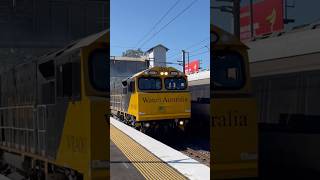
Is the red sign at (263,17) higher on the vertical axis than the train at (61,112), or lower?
higher

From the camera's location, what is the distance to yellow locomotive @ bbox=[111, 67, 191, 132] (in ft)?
6.16

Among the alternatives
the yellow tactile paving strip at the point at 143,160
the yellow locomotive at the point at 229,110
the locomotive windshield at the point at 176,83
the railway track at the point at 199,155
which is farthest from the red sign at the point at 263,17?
the yellow tactile paving strip at the point at 143,160

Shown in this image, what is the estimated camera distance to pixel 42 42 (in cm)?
200

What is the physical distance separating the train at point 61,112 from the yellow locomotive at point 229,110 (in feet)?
1.69

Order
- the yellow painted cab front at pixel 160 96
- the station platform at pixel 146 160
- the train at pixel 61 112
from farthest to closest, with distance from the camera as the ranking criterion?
the yellow painted cab front at pixel 160 96
the station platform at pixel 146 160
the train at pixel 61 112

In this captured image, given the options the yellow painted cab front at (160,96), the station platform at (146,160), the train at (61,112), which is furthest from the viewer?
the yellow painted cab front at (160,96)

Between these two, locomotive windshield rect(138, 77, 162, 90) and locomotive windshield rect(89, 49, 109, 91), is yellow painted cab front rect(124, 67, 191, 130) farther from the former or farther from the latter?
locomotive windshield rect(89, 49, 109, 91)

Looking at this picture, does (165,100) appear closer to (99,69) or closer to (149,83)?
(149,83)

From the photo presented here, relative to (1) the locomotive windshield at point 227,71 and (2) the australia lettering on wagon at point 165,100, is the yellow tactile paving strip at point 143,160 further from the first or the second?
(1) the locomotive windshield at point 227,71

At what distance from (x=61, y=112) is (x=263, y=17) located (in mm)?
1144

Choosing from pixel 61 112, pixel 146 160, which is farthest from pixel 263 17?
pixel 61 112

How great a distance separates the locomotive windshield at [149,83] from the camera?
1943 millimetres

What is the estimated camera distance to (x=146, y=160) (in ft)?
6.26

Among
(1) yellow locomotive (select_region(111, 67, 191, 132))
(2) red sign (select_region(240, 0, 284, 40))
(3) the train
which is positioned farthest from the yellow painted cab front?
(2) red sign (select_region(240, 0, 284, 40))
